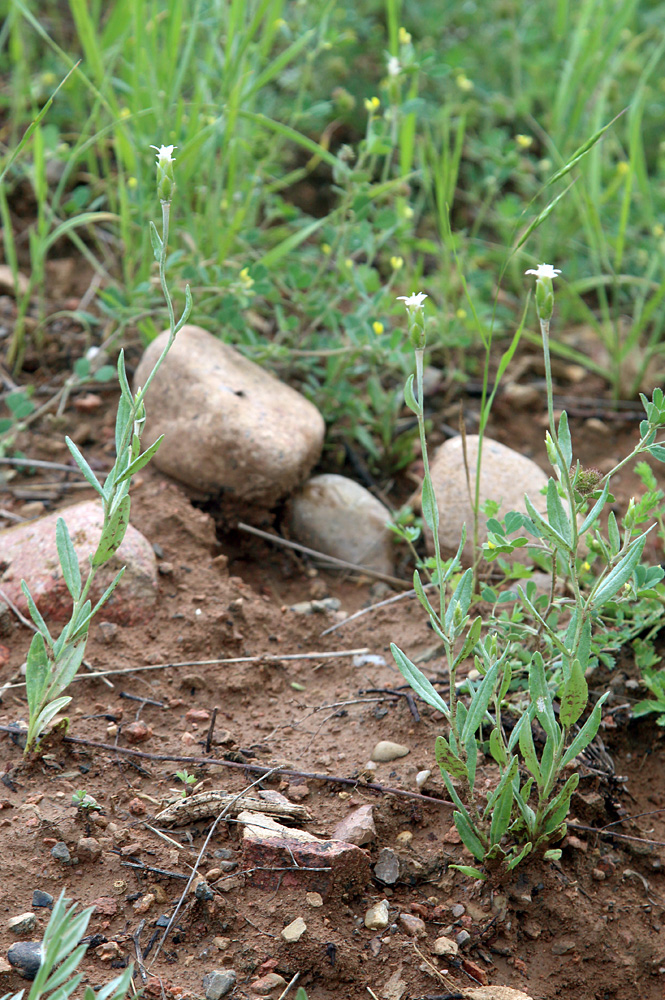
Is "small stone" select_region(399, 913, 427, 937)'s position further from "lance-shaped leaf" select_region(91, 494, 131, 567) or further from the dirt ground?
"lance-shaped leaf" select_region(91, 494, 131, 567)

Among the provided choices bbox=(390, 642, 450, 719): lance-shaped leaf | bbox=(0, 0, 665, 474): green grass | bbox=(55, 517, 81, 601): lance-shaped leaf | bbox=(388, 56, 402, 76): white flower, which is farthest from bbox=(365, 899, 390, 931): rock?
bbox=(388, 56, 402, 76): white flower

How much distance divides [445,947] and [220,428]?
147 cm

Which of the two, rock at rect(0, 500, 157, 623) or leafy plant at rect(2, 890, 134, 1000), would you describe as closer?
leafy plant at rect(2, 890, 134, 1000)

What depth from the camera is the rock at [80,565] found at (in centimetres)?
208

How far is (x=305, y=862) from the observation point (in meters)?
1.60

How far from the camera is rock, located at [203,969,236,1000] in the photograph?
1427 millimetres

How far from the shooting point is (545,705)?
5.09 feet

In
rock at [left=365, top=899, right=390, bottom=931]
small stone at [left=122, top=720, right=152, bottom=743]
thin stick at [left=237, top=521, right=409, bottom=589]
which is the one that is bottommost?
thin stick at [left=237, top=521, right=409, bottom=589]

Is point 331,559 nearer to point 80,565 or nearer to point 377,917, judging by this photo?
point 80,565

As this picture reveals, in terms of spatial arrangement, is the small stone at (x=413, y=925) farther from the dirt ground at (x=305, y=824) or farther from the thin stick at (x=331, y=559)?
the thin stick at (x=331, y=559)

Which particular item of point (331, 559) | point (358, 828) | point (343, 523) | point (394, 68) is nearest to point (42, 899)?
point (358, 828)

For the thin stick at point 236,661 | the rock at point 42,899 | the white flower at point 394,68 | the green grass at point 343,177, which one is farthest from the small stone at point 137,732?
the white flower at point 394,68

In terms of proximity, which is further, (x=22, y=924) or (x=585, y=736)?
(x=585, y=736)

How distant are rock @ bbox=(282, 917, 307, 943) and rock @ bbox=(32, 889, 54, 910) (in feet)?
1.34
